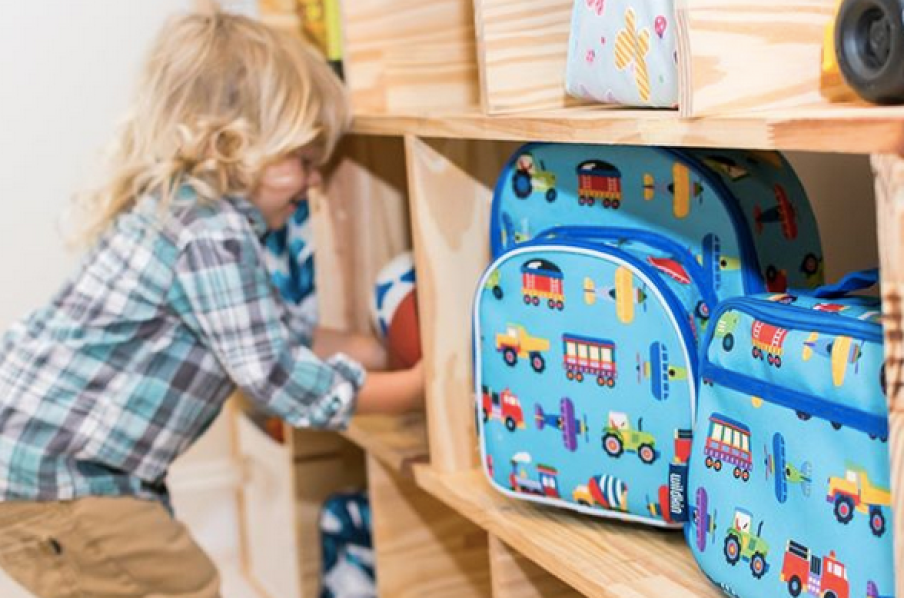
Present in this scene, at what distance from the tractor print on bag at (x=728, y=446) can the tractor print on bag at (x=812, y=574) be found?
7cm

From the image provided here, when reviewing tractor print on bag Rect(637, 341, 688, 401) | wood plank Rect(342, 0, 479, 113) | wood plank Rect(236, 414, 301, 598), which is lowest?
wood plank Rect(236, 414, 301, 598)

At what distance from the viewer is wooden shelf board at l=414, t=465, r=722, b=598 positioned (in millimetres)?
1116

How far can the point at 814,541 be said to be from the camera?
0.93 m

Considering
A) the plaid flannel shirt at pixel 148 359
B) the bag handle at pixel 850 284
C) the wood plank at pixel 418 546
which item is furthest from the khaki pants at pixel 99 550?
the bag handle at pixel 850 284

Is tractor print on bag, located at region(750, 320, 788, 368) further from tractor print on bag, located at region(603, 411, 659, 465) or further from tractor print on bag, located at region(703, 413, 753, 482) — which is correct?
tractor print on bag, located at region(603, 411, 659, 465)

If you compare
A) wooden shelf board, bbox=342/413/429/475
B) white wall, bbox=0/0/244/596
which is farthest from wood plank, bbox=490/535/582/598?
white wall, bbox=0/0/244/596

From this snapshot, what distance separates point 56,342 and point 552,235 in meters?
0.64

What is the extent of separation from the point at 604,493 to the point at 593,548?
0.05 meters

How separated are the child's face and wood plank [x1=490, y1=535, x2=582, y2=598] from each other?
506mm

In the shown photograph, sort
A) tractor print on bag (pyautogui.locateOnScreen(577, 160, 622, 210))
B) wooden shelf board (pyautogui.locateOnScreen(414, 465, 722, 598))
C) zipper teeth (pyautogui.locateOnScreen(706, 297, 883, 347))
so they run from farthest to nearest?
tractor print on bag (pyautogui.locateOnScreen(577, 160, 622, 210)), wooden shelf board (pyautogui.locateOnScreen(414, 465, 722, 598)), zipper teeth (pyautogui.locateOnScreen(706, 297, 883, 347))

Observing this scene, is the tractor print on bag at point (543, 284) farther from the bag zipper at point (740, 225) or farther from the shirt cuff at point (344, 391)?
the shirt cuff at point (344, 391)

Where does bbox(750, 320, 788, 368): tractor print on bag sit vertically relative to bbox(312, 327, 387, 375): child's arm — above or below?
above

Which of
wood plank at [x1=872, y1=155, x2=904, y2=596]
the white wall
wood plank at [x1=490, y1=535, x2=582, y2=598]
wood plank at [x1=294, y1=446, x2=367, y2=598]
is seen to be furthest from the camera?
the white wall

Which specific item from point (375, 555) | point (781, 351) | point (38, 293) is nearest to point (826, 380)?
point (781, 351)
